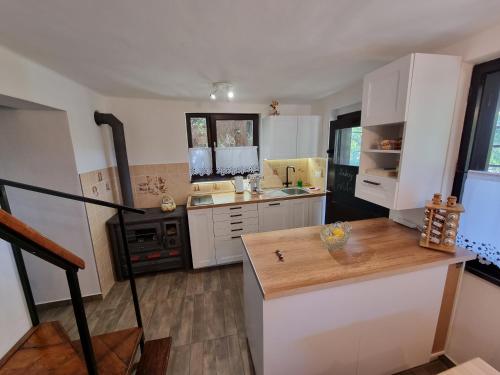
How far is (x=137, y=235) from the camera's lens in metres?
2.60

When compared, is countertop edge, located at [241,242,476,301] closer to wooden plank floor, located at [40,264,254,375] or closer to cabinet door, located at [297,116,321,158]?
wooden plank floor, located at [40,264,254,375]

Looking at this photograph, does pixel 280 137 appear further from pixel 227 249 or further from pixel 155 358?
pixel 155 358

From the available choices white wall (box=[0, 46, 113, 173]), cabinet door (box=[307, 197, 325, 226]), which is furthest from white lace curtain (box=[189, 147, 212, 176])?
cabinet door (box=[307, 197, 325, 226])

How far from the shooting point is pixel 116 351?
134 cm

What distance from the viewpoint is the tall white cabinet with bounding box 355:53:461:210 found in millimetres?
1369

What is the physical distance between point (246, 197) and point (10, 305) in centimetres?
227

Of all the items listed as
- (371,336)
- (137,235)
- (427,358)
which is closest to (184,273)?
(137,235)

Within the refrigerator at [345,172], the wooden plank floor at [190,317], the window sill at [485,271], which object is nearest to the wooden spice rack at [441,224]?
the window sill at [485,271]

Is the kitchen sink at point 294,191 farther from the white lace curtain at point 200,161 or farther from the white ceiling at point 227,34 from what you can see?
→ the white ceiling at point 227,34

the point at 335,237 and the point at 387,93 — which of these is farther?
the point at 387,93

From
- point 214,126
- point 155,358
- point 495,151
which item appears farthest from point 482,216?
point 214,126

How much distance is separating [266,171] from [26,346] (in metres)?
3.02

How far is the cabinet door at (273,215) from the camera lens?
2.85 m

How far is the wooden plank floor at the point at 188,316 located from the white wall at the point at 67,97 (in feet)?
4.81
